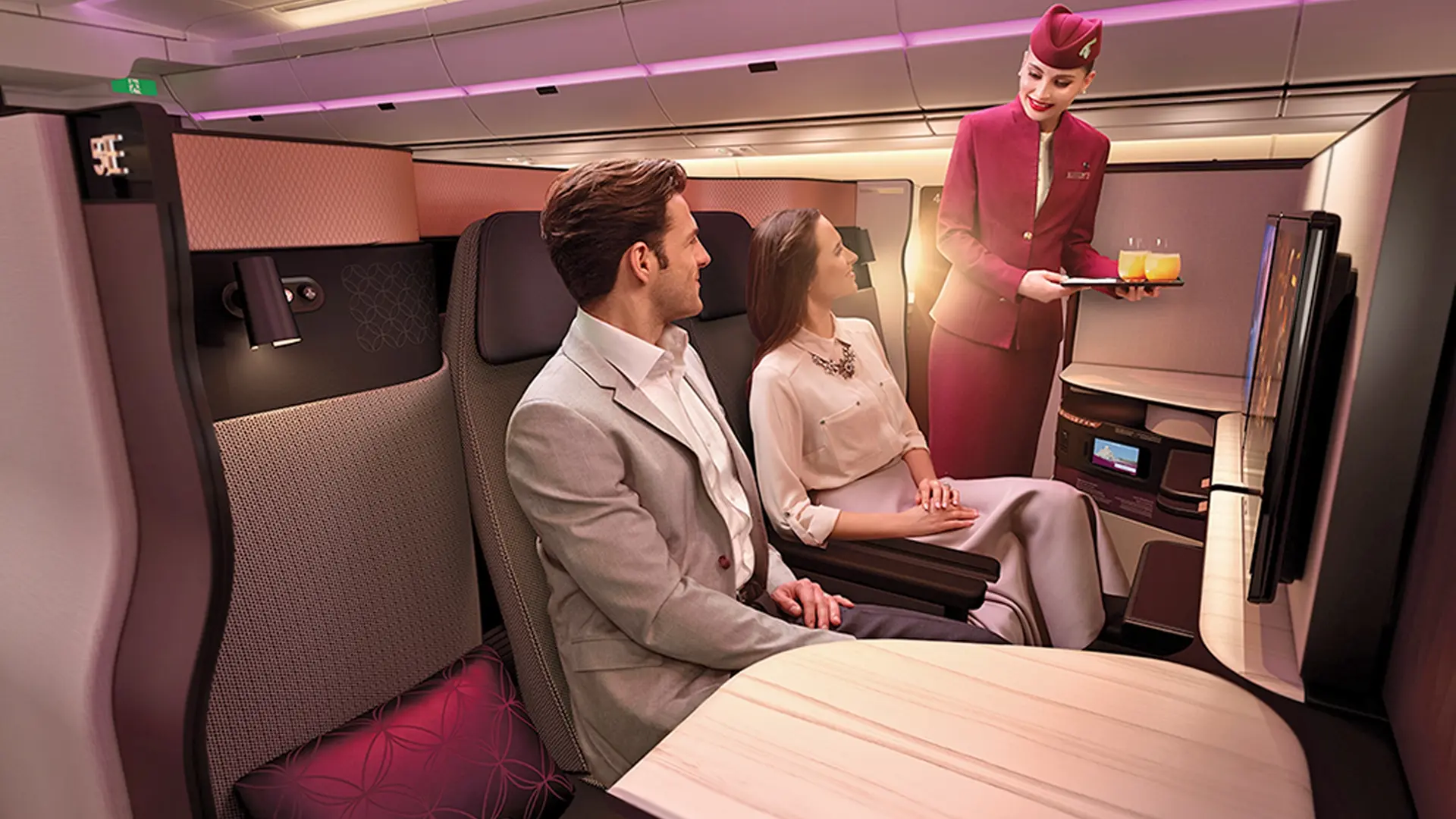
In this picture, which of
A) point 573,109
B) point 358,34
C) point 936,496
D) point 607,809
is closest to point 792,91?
point 573,109

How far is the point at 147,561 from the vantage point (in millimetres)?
894

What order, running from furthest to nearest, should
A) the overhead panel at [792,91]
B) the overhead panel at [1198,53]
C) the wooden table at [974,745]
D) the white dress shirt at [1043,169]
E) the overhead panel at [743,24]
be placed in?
the overhead panel at [792,91] → the overhead panel at [743,24] → the overhead panel at [1198,53] → the white dress shirt at [1043,169] → the wooden table at [974,745]

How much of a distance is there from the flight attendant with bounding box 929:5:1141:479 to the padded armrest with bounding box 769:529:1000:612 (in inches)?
31.7

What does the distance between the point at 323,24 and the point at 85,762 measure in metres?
6.77

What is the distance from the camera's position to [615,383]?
126cm

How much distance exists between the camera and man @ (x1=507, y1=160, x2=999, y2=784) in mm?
1172

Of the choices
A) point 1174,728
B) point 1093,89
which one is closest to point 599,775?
point 1174,728

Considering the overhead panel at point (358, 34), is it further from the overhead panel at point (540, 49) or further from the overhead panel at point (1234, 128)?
the overhead panel at point (1234, 128)

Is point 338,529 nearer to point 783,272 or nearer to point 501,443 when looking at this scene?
point 501,443

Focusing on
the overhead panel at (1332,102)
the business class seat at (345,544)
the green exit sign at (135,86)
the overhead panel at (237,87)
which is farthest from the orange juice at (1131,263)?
the green exit sign at (135,86)

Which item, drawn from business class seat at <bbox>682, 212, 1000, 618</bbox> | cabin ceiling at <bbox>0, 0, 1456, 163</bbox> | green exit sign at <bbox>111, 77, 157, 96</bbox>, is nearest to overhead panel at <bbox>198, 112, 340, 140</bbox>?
cabin ceiling at <bbox>0, 0, 1456, 163</bbox>

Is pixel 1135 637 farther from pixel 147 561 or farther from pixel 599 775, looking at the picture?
pixel 147 561

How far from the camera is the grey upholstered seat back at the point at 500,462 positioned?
3.97 ft

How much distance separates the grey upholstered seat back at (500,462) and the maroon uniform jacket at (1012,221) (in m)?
1.34
